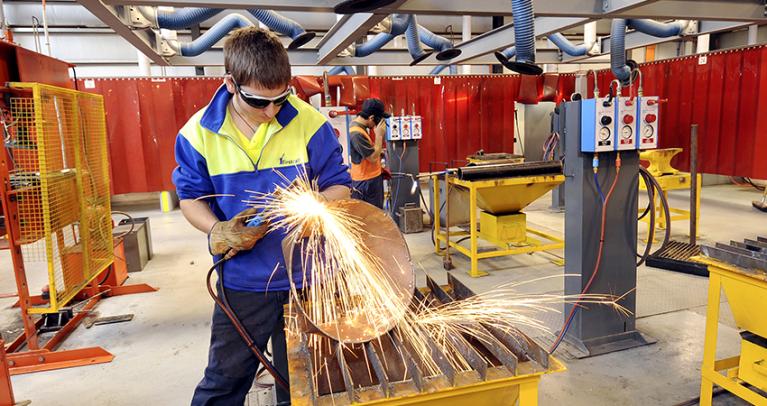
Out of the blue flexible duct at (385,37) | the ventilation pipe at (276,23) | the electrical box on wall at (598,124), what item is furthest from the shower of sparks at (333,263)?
the blue flexible duct at (385,37)

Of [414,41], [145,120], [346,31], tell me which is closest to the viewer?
[346,31]

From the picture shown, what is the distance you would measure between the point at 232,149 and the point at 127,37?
3.13 meters

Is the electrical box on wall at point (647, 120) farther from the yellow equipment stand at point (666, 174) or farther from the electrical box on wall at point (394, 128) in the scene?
the electrical box on wall at point (394, 128)

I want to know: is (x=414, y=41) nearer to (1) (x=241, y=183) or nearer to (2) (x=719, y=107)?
(1) (x=241, y=183)

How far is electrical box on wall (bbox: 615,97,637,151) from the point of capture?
8.98ft

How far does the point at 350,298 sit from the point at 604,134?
6.10ft

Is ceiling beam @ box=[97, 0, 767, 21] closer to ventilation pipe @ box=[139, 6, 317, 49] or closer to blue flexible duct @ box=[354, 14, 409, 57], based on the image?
ventilation pipe @ box=[139, 6, 317, 49]

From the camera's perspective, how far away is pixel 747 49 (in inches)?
241

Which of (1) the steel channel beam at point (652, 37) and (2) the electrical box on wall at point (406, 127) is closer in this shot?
(1) the steel channel beam at point (652, 37)

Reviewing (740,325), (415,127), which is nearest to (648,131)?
(740,325)

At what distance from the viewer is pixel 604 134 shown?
271 cm

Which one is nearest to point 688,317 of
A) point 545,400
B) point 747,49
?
point 545,400

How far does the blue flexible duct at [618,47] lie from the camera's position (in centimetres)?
504

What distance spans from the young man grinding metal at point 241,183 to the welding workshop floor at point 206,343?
1006 millimetres
